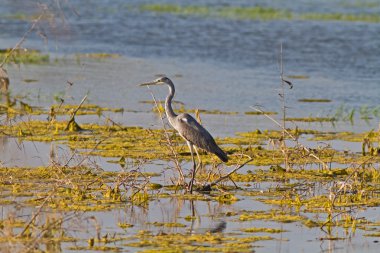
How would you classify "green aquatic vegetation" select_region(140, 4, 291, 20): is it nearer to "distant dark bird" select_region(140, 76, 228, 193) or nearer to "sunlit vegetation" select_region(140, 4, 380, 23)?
"sunlit vegetation" select_region(140, 4, 380, 23)

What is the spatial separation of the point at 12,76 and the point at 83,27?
1110 centimetres

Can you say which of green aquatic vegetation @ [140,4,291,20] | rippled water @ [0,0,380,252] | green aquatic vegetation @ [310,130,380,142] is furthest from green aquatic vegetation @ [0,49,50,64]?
green aquatic vegetation @ [140,4,291,20]

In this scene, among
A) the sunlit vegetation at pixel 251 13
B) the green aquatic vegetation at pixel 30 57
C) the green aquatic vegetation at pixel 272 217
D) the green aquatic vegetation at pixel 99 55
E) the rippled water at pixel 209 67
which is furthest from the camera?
the sunlit vegetation at pixel 251 13

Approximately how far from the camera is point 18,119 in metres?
16.5

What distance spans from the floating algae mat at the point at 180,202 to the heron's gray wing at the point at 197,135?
287 mm

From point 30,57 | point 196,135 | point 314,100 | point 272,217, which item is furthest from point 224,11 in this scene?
point 272,217

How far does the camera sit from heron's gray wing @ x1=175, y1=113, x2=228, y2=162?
1229 cm

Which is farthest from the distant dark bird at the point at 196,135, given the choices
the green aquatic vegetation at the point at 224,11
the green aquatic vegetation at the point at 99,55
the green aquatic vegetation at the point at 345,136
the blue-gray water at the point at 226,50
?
the green aquatic vegetation at the point at 224,11

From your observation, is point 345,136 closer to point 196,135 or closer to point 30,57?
point 196,135

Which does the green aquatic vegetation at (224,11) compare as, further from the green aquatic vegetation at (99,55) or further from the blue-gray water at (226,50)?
the green aquatic vegetation at (99,55)

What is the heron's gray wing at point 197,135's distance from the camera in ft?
40.3

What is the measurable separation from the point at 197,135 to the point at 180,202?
1.23 meters

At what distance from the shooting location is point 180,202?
11.4 meters

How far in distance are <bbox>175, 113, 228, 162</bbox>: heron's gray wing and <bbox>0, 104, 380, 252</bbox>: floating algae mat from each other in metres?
0.29
